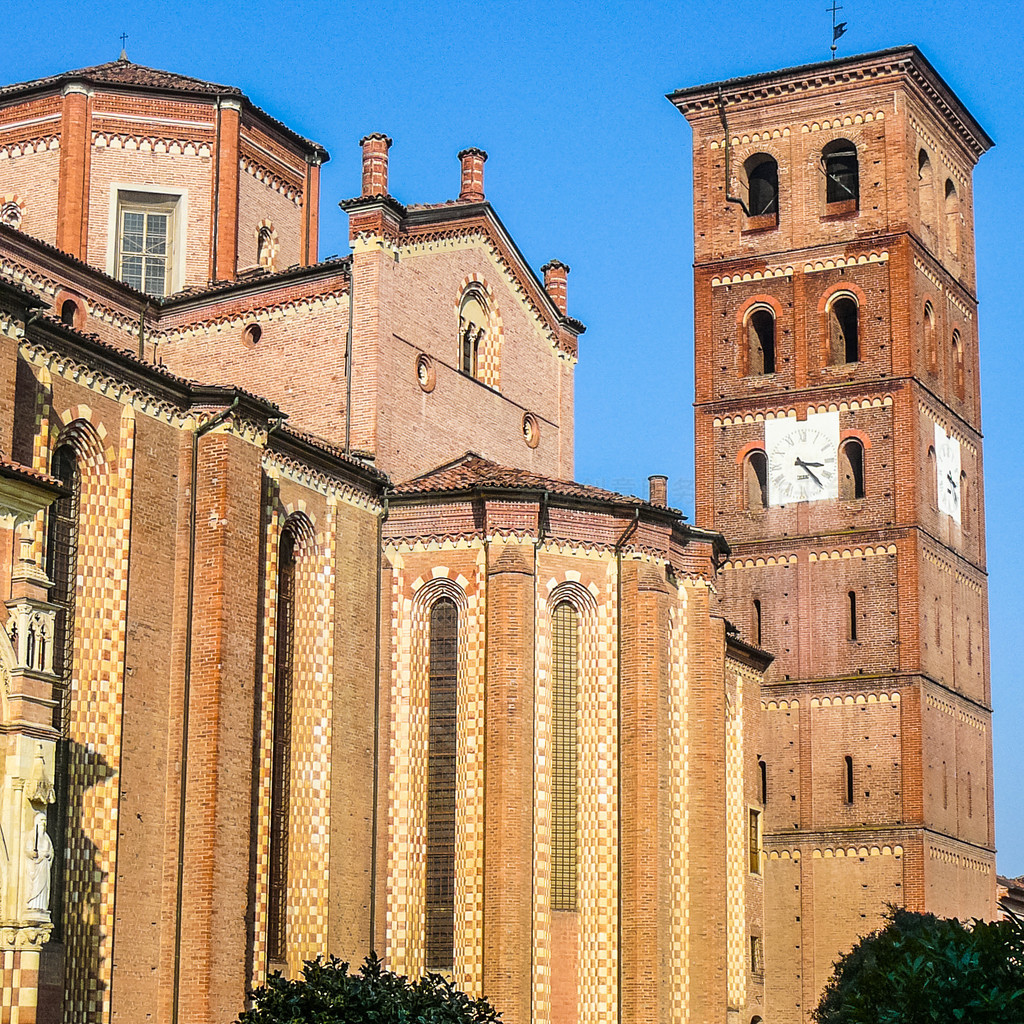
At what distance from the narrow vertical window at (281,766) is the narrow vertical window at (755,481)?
17942mm

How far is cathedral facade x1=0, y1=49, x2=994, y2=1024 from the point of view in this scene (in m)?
24.5

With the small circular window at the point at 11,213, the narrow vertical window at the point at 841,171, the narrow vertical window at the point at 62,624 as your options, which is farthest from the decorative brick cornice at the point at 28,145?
the narrow vertical window at the point at 841,171

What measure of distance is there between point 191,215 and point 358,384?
5.87 meters

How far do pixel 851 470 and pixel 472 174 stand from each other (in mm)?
12816

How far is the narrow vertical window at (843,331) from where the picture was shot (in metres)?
44.5

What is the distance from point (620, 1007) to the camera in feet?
95.4

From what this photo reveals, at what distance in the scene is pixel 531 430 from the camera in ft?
119

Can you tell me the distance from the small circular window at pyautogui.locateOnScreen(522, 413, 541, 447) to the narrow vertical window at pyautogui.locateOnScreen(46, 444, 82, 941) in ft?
41.0

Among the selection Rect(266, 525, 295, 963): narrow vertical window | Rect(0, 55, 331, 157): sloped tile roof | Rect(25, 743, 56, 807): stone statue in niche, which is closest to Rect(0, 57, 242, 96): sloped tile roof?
Rect(0, 55, 331, 157): sloped tile roof

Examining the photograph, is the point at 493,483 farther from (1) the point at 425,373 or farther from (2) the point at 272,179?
(2) the point at 272,179

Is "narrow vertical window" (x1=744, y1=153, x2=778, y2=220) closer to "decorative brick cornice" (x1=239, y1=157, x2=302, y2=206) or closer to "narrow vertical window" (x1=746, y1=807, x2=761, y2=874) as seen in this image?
"decorative brick cornice" (x1=239, y1=157, x2=302, y2=206)

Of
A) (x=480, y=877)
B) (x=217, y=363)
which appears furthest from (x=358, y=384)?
(x=480, y=877)

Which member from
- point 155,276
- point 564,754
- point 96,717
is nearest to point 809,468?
point 564,754

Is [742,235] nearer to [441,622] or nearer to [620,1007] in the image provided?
[441,622]
